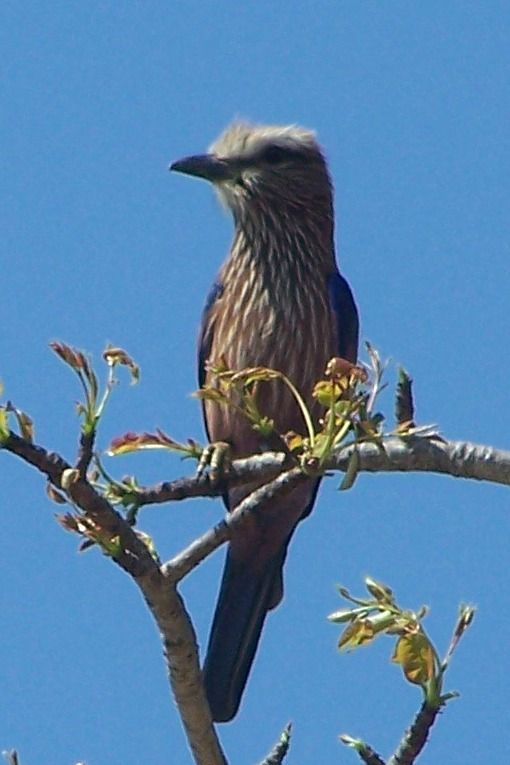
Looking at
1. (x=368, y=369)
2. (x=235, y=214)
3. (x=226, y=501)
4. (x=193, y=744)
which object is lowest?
(x=193, y=744)

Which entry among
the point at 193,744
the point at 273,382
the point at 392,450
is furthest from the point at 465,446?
the point at 273,382

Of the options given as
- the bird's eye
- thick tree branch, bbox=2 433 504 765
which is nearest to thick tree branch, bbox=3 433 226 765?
thick tree branch, bbox=2 433 504 765

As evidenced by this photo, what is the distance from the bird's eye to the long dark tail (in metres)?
2.08

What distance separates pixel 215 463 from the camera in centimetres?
486

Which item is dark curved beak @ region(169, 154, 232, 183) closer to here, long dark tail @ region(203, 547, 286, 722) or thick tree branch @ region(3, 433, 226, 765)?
long dark tail @ region(203, 547, 286, 722)

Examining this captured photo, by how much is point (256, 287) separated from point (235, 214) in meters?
0.54

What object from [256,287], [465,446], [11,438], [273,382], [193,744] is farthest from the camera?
[256,287]

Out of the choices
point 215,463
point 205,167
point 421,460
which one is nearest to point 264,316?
point 205,167

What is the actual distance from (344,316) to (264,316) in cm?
48

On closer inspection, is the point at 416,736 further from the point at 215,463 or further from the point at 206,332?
the point at 206,332

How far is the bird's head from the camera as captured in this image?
26.6 ft

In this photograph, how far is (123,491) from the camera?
4.49 metres

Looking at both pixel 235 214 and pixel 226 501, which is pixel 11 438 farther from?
pixel 235 214

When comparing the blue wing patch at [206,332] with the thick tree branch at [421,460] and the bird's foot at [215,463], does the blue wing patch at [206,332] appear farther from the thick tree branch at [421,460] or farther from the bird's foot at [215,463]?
the thick tree branch at [421,460]
